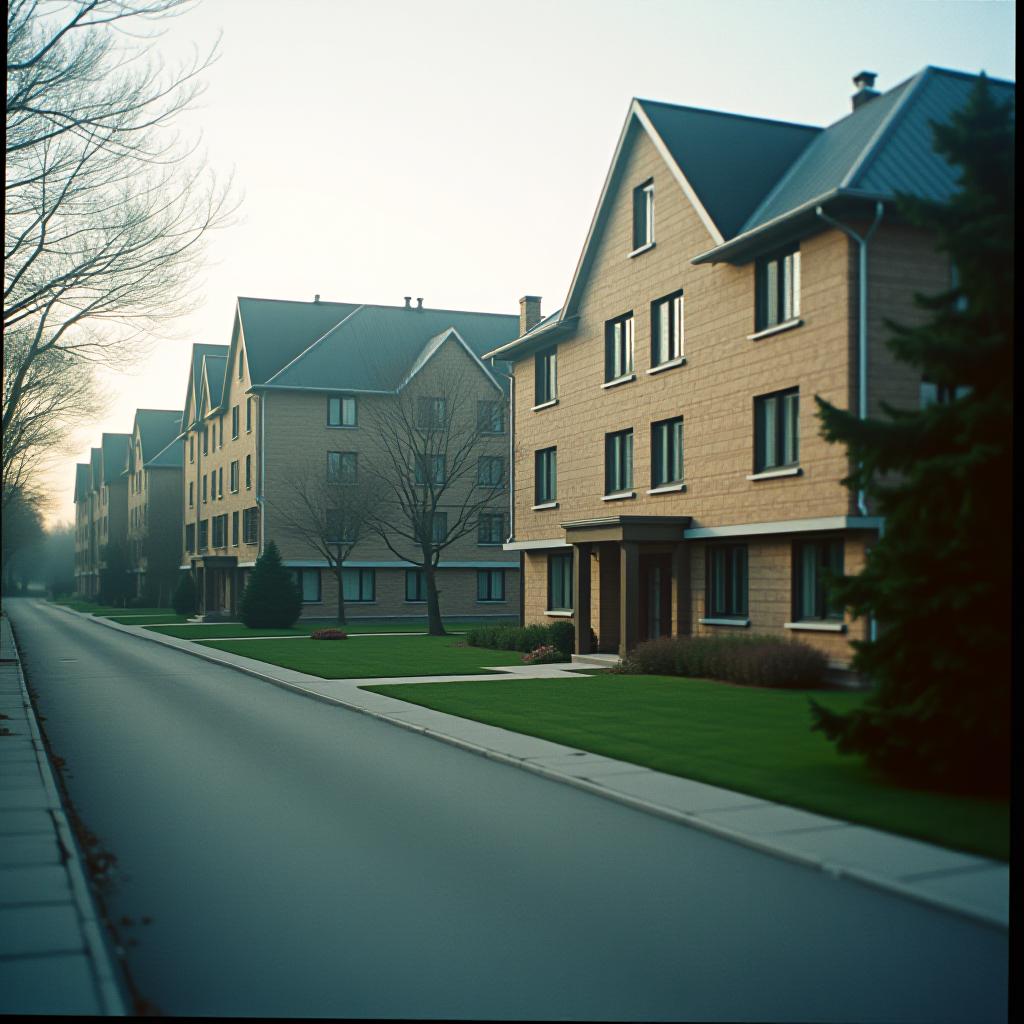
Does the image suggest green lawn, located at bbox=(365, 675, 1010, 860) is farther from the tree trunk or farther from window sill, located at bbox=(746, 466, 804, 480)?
the tree trunk

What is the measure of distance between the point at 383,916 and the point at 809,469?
425cm

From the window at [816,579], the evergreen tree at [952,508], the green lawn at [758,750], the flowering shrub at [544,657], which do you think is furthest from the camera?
the flowering shrub at [544,657]

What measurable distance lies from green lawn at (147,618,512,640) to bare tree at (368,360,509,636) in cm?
317

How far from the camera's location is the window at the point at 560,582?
93.9ft

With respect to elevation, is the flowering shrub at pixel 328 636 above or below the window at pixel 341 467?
below

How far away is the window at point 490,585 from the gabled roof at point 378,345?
30.6 ft

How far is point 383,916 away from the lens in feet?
21.0

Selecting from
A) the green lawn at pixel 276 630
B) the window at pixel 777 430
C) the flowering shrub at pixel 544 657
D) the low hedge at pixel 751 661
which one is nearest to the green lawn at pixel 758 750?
the low hedge at pixel 751 661

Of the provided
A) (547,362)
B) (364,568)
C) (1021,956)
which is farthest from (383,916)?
(364,568)

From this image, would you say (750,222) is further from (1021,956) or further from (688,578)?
(1021,956)

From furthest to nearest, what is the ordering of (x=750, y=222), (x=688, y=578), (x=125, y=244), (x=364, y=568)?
(x=364, y=568), (x=125, y=244), (x=688, y=578), (x=750, y=222)

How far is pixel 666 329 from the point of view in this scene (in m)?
10.7

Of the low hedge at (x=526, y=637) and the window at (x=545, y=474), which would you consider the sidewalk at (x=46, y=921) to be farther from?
the window at (x=545, y=474)

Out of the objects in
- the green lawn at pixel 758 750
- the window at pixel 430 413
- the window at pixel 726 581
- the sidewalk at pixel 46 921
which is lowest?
the sidewalk at pixel 46 921
